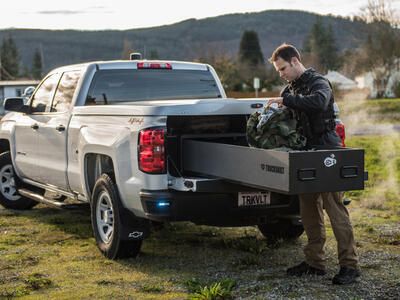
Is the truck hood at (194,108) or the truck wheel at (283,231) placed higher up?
the truck hood at (194,108)

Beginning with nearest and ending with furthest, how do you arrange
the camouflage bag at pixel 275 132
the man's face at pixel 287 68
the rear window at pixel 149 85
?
the camouflage bag at pixel 275 132 → the man's face at pixel 287 68 → the rear window at pixel 149 85

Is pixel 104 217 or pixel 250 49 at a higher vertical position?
pixel 250 49

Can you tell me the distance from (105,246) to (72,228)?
177cm

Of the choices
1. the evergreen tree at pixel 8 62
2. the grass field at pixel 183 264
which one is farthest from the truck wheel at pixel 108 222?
the evergreen tree at pixel 8 62

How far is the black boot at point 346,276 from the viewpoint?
5.74 m

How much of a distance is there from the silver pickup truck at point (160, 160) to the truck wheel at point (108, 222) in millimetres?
10

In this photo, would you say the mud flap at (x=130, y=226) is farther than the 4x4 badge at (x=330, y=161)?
Yes

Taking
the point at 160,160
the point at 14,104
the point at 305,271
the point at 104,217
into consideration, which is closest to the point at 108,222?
the point at 104,217

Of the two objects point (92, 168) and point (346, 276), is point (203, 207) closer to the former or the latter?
point (346, 276)

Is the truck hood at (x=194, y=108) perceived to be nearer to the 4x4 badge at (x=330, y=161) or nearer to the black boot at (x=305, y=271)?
the 4x4 badge at (x=330, y=161)

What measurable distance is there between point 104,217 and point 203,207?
126cm

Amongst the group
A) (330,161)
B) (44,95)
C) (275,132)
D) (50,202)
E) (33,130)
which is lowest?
(50,202)

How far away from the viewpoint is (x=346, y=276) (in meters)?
5.76

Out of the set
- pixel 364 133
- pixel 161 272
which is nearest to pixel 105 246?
pixel 161 272
